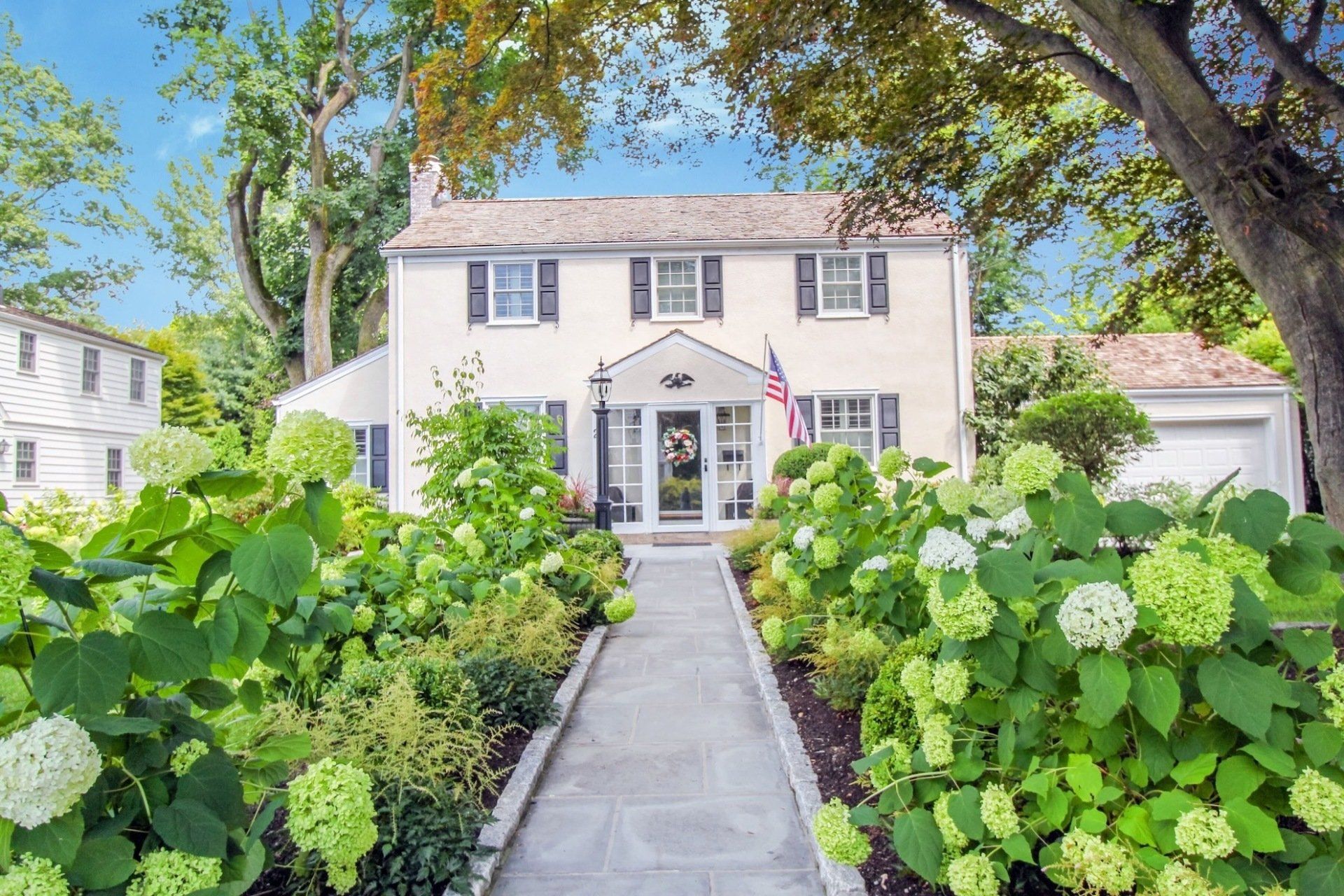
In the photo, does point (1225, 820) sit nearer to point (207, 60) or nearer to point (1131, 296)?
point (1131, 296)

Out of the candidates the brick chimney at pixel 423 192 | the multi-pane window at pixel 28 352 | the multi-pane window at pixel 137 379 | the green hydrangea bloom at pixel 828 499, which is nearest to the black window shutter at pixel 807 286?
the brick chimney at pixel 423 192

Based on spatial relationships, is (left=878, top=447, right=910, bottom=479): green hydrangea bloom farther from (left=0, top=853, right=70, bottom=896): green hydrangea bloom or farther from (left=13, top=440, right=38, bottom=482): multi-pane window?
(left=13, top=440, right=38, bottom=482): multi-pane window

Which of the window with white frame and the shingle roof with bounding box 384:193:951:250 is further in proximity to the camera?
the window with white frame

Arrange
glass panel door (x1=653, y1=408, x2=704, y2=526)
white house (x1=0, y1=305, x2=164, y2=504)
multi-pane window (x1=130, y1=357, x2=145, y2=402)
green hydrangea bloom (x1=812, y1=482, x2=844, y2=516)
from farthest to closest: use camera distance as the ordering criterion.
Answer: multi-pane window (x1=130, y1=357, x2=145, y2=402) → white house (x1=0, y1=305, x2=164, y2=504) → glass panel door (x1=653, y1=408, x2=704, y2=526) → green hydrangea bloom (x1=812, y1=482, x2=844, y2=516)

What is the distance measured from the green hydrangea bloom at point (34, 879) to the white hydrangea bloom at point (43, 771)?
0.08m

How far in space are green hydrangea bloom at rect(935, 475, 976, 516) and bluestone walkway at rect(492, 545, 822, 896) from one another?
4.66ft

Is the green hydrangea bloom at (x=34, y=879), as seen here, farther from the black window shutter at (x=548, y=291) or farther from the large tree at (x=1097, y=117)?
the black window shutter at (x=548, y=291)

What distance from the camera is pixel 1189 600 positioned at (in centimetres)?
182

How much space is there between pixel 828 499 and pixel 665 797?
158 centimetres

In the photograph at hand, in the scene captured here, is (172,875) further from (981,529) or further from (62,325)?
(62,325)

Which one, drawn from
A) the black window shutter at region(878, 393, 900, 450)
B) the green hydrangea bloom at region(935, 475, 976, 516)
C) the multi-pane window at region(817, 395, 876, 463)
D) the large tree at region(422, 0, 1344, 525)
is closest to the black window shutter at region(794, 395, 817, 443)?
the multi-pane window at region(817, 395, 876, 463)

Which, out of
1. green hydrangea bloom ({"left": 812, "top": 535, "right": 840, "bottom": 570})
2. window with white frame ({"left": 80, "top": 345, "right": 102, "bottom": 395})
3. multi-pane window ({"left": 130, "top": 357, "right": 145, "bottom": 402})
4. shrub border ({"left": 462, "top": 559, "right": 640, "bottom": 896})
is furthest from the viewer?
multi-pane window ({"left": 130, "top": 357, "right": 145, "bottom": 402})

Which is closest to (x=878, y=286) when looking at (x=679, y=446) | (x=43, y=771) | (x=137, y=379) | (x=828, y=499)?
(x=679, y=446)

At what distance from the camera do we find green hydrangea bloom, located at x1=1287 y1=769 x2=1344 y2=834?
5.96 feet
